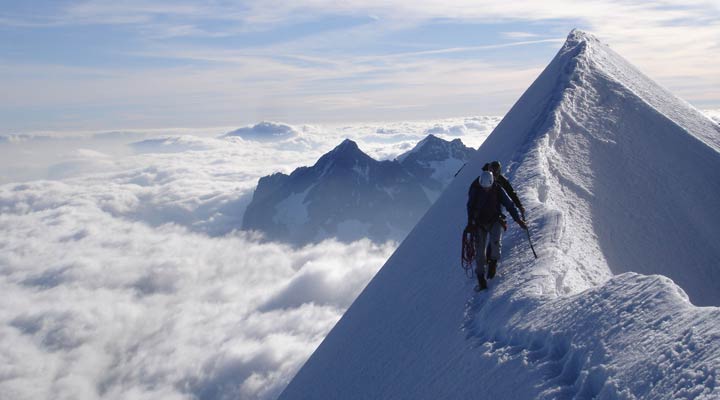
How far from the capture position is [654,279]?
24.8 feet

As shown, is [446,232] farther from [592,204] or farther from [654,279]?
[654,279]

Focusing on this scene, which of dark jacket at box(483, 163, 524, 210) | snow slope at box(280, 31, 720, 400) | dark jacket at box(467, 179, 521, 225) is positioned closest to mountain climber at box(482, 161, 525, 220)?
dark jacket at box(483, 163, 524, 210)

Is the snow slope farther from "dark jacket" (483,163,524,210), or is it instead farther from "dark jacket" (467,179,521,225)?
"dark jacket" (467,179,521,225)

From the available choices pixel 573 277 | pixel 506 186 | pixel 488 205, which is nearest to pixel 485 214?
pixel 488 205

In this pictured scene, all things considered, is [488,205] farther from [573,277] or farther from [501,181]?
[573,277]

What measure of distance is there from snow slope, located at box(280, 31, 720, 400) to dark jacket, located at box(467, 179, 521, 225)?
1452mm

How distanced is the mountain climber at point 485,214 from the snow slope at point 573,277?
2.47ft

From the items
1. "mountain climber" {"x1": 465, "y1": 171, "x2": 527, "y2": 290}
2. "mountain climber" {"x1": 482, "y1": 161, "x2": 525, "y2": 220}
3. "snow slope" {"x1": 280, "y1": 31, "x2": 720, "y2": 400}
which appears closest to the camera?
"snow slope" {"x1": 280, "y1": 31, "x2": 720, "y2": 400}

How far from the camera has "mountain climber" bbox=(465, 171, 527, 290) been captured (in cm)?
1021

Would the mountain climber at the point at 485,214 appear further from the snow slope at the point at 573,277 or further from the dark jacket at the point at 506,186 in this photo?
the snow slope at the point at 573,277

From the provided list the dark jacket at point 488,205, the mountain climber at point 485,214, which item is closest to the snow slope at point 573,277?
the mountain climber at point 485,214

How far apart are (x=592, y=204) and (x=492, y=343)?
24.1ft

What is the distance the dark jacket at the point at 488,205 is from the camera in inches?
402

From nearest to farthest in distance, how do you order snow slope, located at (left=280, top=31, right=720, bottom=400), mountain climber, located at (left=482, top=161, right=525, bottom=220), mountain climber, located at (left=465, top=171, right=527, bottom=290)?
1. snow slope, located at (left=280, top=31, right=720, bottom=400)
2. mountain climber, located at (left=465, top=171, right=527, bottom=290)
3. mountain climber, located at (left=482, top=161, right=525, bottom=220)
